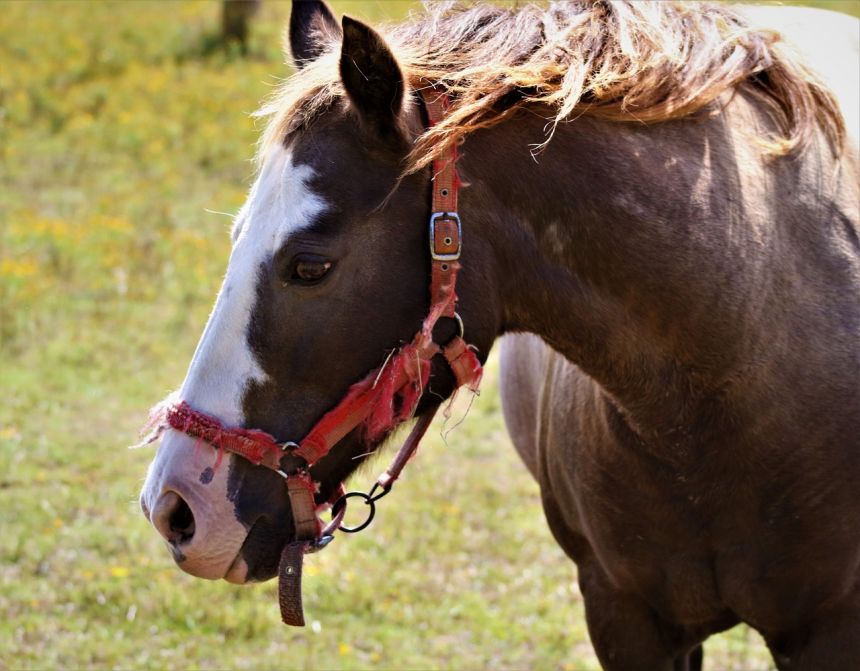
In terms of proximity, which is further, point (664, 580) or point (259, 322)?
point (664, 580)

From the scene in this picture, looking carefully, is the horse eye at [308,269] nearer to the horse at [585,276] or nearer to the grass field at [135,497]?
the horse at [585,276]

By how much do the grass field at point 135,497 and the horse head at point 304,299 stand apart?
14.3 inches

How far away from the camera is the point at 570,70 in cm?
213

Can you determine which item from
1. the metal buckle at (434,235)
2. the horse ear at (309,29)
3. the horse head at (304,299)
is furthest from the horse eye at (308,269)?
the horse ear at (309,29)

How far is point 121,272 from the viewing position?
8.75m

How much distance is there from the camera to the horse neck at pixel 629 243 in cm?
215

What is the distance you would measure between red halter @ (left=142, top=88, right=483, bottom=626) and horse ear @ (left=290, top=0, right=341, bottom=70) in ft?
1.46

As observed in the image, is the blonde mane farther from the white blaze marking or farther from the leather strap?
the leather strap

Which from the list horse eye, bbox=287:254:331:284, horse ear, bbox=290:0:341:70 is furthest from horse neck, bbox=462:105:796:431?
horse ear, bbox=290:0:341:70

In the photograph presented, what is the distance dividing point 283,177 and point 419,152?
10.5 inches

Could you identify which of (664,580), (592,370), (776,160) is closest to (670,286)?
(592,370)

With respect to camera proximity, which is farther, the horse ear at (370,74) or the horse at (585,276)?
the horse at (585,276)

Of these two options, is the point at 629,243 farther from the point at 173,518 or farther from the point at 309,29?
the point at 173,518

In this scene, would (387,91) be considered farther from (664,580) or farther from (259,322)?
(664,580)
